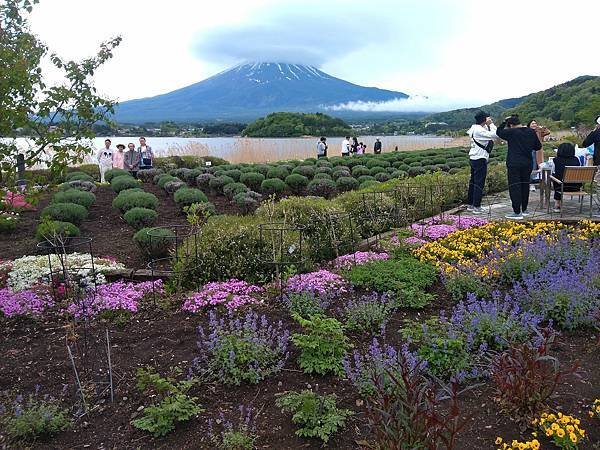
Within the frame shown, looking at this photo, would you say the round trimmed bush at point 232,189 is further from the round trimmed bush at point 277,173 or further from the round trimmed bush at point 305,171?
the round trimmed bush at point 305,171

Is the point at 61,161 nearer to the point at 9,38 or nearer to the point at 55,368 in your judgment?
the point at 9,38

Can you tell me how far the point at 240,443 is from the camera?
10.4 feet

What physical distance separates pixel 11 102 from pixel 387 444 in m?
3.92

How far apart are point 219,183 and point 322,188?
118 inches

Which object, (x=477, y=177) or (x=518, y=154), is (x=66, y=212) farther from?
(x=518, y=154)

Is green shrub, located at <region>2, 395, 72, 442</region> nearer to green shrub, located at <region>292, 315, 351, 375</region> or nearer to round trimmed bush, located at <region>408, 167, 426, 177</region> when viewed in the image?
green shrub, located at <region>292, 315, 351, 375</region>

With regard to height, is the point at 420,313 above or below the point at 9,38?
below

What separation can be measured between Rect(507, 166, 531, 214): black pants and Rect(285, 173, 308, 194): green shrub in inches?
309

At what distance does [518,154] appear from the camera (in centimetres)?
913

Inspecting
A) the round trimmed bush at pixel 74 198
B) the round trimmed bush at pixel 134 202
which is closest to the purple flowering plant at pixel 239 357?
the round trimmed bush at pixel 134 202

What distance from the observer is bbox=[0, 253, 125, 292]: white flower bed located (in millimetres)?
6699

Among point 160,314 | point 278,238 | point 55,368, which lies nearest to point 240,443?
point 55,368

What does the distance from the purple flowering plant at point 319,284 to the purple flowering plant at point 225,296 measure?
0.40m

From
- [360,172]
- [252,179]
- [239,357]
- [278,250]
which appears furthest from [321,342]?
[360,172]
